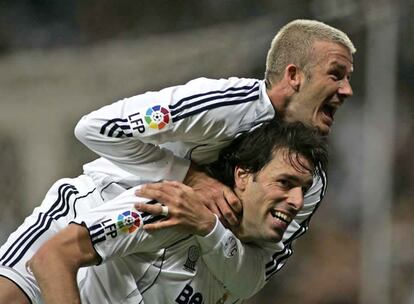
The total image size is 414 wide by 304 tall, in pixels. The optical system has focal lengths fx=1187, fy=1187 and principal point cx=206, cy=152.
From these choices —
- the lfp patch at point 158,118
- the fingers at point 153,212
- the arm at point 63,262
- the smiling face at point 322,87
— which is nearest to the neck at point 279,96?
the smiling face at point 322,87

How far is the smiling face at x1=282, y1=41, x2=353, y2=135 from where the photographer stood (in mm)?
3682

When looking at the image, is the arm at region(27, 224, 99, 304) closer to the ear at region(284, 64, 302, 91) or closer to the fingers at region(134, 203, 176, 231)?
the fingers at region(134, 203, 176, 231)

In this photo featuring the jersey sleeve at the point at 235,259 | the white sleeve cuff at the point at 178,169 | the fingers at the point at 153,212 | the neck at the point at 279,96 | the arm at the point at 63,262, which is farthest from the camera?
the neck at the point at 279,96

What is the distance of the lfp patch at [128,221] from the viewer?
10.6 feet

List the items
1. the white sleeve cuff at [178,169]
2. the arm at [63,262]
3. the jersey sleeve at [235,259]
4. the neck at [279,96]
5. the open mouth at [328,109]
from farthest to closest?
the open mouth at [328,109] → the neck at [279,96] → the white sleeve cuff at [178,169] → the jersey sleeve at [235,259] → the arm at [63,262]

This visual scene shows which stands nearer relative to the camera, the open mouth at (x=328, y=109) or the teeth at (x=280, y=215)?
the teeth at (x=280, y=215)

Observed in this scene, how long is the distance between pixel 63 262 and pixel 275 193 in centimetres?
64

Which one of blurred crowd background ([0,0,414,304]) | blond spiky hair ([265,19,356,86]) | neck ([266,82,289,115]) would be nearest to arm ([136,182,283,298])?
neck ([266,82,289,115])

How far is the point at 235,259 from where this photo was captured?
11.3 ft

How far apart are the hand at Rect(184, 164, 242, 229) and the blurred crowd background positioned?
2467mm

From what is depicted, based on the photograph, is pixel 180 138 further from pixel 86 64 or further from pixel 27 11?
pixel 27 11

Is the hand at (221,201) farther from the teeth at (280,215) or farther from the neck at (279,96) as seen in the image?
the neck at (279,96)

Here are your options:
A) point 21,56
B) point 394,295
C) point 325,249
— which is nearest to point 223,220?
point 394,295

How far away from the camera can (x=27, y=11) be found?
7.25 metres
